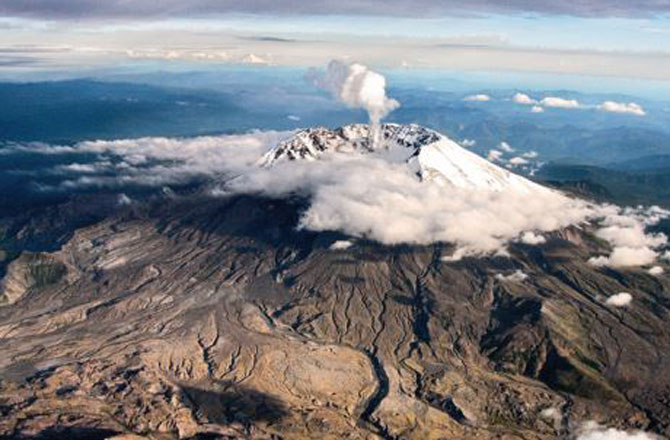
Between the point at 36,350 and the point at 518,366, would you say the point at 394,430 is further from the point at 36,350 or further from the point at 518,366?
the point at 36,350

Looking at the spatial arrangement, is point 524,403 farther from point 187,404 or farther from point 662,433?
point 187,404

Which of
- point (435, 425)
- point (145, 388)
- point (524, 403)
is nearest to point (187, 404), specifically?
point (145, 388)

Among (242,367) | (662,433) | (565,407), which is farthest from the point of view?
(242,367)

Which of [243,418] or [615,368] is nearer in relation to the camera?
[243,418]

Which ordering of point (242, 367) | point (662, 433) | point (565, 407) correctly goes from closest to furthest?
point (662, 433)
point (565, 407)
point (242, 367)

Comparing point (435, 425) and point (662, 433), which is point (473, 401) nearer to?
point (435, 425)

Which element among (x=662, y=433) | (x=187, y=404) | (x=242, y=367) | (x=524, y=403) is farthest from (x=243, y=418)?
(x=662, y=433)

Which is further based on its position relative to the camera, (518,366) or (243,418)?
(518,366)

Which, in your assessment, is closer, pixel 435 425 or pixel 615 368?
pixel 435 425

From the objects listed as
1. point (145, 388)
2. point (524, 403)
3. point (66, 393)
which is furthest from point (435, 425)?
point (66, 393)
